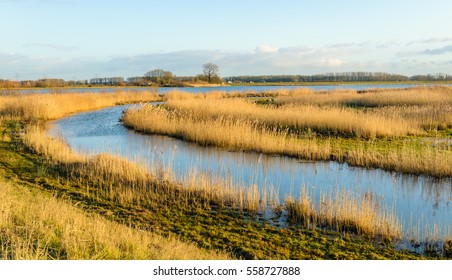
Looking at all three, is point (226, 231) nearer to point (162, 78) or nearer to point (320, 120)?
point (320, 120)

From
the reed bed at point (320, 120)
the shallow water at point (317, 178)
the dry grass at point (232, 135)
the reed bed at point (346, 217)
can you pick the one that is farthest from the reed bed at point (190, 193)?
the reed bed at point (320, 120)

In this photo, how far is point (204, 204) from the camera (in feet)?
24.6

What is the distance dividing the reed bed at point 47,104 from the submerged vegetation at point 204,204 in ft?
22.7

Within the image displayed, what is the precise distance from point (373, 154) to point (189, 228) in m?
7.08

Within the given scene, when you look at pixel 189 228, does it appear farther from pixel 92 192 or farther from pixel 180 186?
pixel 92 192

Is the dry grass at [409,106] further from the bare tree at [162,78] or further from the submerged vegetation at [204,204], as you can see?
the bare tree at [162,78]

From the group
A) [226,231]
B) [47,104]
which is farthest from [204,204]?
[47,104]

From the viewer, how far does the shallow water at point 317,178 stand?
7316 mm

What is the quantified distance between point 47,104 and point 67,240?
20.8 metres

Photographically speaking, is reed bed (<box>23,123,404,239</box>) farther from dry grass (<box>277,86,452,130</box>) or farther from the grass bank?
dry grass (<box>277,86,452,130</box>)

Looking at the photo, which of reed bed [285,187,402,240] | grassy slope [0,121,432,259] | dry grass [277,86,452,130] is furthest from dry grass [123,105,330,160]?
grassy slope [0,121,432,259]

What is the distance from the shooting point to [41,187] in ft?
27.3

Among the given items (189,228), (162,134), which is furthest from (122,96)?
(189,228)
